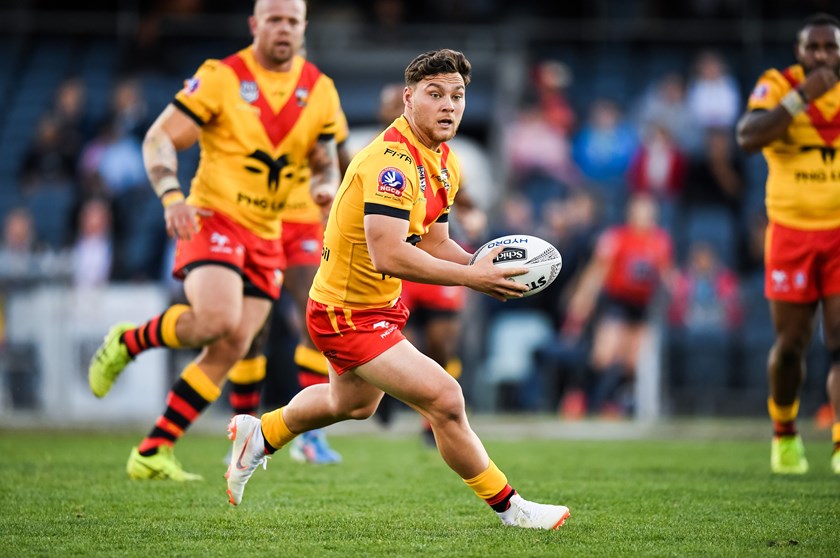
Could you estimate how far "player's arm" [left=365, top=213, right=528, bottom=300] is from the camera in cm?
546

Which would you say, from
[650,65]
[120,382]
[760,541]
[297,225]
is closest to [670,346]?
[650,65]

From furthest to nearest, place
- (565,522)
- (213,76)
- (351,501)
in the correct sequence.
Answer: (213,76), (351,501), (565,522)

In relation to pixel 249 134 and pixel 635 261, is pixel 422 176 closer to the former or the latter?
pixel 249 134

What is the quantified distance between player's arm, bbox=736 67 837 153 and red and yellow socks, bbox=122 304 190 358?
3.71 m

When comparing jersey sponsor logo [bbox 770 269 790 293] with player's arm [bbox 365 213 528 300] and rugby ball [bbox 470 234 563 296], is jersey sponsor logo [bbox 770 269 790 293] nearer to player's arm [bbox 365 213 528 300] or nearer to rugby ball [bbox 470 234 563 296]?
rugby ball [bbox 470 234 563 296]

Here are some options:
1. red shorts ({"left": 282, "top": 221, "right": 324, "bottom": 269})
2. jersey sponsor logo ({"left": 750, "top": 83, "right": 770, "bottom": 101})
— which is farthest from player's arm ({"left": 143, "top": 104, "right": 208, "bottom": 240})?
jersey sponsor logo ({"left": 750, "top": 83, "right": 770, "bottom": 101})

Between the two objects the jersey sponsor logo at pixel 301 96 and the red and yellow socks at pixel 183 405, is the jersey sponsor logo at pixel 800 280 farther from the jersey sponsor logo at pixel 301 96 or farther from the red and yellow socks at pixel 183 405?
the red and yellow socks at pixel 183 405

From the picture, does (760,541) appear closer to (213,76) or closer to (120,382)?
(213,76)

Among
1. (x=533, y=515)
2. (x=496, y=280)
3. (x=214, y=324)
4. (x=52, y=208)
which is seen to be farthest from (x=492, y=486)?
(x=52, y=208)

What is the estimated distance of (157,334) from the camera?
7688mm

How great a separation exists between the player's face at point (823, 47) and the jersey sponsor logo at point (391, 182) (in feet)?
12.5

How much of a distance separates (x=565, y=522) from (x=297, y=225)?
358cm

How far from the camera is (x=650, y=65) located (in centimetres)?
1830

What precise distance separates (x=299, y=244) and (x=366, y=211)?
3.39 m
